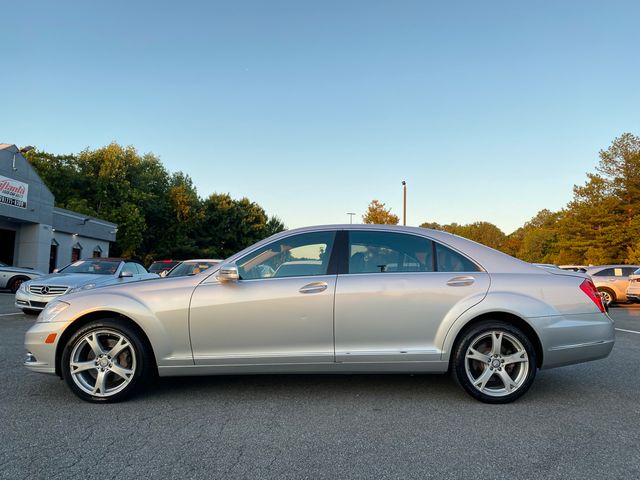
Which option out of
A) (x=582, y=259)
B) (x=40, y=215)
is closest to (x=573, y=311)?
(x=40, y=215)

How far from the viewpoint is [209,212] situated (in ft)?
198

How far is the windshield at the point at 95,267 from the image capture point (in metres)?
11.3

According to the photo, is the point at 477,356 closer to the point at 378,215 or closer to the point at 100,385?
the point at 100,385

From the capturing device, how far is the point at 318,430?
11.5ft

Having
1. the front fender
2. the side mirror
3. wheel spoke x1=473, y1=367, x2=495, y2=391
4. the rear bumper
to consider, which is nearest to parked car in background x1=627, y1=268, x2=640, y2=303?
the rear bumper

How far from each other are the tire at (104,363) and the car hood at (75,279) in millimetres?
6285

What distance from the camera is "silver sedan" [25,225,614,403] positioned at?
4164mm

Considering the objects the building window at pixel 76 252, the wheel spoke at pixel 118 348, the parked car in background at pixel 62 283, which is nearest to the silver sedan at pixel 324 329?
the wheel spoke at pixel 118 348

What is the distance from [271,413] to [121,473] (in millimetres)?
1348

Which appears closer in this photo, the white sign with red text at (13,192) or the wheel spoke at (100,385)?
the wheel spoke at (100,385)

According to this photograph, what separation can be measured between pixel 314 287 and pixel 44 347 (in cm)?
246

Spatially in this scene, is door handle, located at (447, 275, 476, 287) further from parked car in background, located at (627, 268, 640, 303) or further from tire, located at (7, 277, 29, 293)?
tire, located at (7, 277, 29, 293)

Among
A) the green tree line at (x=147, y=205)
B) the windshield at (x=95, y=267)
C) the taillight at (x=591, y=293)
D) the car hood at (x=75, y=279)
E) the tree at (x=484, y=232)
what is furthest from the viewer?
the tree at (x=484, y=232)

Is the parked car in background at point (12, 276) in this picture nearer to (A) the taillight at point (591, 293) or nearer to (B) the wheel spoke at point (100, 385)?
(B) the wheel spoke at point (100, 385)
